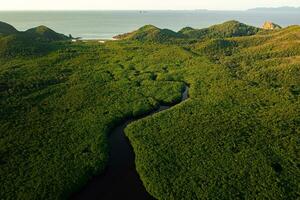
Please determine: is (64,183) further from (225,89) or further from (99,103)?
(225,89)

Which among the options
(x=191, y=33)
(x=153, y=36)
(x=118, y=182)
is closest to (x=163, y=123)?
(x=118, y=182)

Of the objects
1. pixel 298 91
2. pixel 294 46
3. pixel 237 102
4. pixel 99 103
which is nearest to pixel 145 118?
pixel 99 103

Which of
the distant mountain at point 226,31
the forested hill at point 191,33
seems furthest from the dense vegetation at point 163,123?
the distant mountain at point 226,31

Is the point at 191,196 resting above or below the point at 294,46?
below

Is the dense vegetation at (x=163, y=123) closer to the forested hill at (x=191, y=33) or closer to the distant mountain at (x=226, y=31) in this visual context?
the forested hill at (x=191, y=33)

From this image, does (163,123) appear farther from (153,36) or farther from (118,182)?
(153,36)

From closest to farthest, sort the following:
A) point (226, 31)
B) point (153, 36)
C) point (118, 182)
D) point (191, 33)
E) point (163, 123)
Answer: point (118, 182) < point (163, 123) < point (153, 36) < point (226, 31) < point (191, 33)

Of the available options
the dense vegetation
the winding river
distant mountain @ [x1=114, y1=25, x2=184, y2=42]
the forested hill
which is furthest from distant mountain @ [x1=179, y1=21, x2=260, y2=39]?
the winding river
